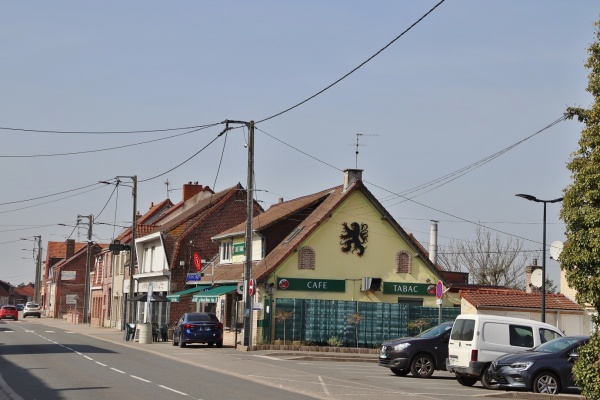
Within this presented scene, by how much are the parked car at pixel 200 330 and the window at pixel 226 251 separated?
898 centimetres

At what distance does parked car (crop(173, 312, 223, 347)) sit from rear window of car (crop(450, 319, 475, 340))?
60.1 feet

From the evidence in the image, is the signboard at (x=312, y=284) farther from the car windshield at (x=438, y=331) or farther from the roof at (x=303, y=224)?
the car windshield at (x=438, y=331)

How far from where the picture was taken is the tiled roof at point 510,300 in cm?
4075

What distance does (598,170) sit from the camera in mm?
17203

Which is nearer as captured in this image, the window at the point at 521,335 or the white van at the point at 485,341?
the white van at the point at 485,341

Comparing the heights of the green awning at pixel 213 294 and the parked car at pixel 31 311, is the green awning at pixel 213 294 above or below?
above

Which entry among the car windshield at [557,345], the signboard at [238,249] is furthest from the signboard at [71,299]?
the car windshield at [557,345]

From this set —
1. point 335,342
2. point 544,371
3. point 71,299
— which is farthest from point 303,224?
point 71,299

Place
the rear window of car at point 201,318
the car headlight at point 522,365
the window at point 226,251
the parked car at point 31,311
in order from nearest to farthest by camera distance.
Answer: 1. the car headlight at point 522,365
2. the rear window of car at point 201,318
3. the window at point 226,251
4. the parked car at point 31,311

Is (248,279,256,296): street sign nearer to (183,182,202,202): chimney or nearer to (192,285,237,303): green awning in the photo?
(192,285,237,303): green awning

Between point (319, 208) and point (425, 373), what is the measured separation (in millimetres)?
20879

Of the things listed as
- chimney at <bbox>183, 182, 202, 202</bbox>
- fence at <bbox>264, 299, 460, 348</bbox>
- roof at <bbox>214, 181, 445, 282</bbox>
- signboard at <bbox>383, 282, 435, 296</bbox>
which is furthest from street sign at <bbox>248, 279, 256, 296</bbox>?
chimney at <bbox>183, 182, 202, 202</bbox>

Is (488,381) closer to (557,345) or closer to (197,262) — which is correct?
(557,345)

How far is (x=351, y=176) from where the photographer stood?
1837 inches
